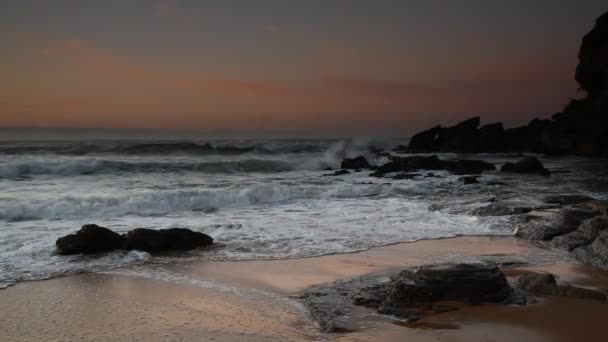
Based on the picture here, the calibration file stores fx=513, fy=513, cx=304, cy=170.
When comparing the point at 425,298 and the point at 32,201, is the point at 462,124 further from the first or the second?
the point at 425,298

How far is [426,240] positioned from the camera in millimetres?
9094

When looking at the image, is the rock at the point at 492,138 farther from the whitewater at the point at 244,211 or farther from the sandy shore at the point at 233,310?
the sandy shore at the point at 233,310

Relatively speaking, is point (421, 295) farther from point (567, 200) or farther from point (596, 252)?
point (567, 200)

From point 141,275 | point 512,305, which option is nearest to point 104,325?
point 141,275

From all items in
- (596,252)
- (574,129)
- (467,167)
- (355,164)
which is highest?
(574,129)

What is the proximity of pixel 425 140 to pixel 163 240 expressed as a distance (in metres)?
43.1

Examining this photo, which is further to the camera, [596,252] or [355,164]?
[355,164]

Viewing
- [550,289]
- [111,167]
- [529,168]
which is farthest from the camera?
[111,167]

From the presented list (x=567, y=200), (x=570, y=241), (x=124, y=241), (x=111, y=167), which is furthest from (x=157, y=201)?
(x=111, y=167)

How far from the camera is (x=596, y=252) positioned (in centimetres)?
724

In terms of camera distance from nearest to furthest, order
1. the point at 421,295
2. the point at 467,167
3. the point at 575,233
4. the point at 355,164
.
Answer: the point at 421,295, the point at 575,233, the point at 467,167, the point at 355,164

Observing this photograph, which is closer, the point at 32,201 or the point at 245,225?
the point at 245,225

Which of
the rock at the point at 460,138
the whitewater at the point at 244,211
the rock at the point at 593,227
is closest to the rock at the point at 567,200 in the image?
the whitewater at the point at 244,211

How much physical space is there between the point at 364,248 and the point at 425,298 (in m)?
3.23
